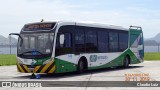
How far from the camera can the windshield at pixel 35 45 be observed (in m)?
18.5

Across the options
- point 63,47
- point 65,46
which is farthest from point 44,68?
point 65,46

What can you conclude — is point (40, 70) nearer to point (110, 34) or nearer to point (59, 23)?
point (59, 23)

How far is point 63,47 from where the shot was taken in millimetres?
19094

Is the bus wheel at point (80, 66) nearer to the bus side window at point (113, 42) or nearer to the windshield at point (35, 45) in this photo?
the windshield at point (35, 45)

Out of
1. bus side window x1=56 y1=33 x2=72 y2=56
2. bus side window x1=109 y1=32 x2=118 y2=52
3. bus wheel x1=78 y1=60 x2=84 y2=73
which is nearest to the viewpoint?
bus side window x1=56 y1=33 x2=72 y2=56

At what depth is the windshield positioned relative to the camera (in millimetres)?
18547

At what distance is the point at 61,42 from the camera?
743 inches

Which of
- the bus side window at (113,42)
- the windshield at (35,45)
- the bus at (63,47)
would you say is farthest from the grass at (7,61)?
the windshield at (35,45)

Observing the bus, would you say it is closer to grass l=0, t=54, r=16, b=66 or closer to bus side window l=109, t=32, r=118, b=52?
bus side window l=109, t=32, r=118, b=52

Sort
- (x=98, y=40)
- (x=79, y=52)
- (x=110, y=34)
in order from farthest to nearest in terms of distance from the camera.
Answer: (x=110, y=34) → (x=98, y=40) → (x=79, y=52)

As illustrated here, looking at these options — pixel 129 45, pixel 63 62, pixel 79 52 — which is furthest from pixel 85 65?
pixel 129 45

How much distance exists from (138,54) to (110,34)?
5.02 metres

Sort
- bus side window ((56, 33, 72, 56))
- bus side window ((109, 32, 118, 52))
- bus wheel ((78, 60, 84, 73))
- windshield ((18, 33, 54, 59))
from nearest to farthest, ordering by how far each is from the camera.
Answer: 1. windshield ((18, 33, 54, 59))
2. bus side window ((56, 33, 72, 56))
3. bus wheel ((78, 60, 84, 73))
4. bus side window ((109, 32, 118, 52))

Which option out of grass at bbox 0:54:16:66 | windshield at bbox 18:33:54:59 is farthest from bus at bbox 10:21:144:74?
grass at bbox 0:54:16:66
